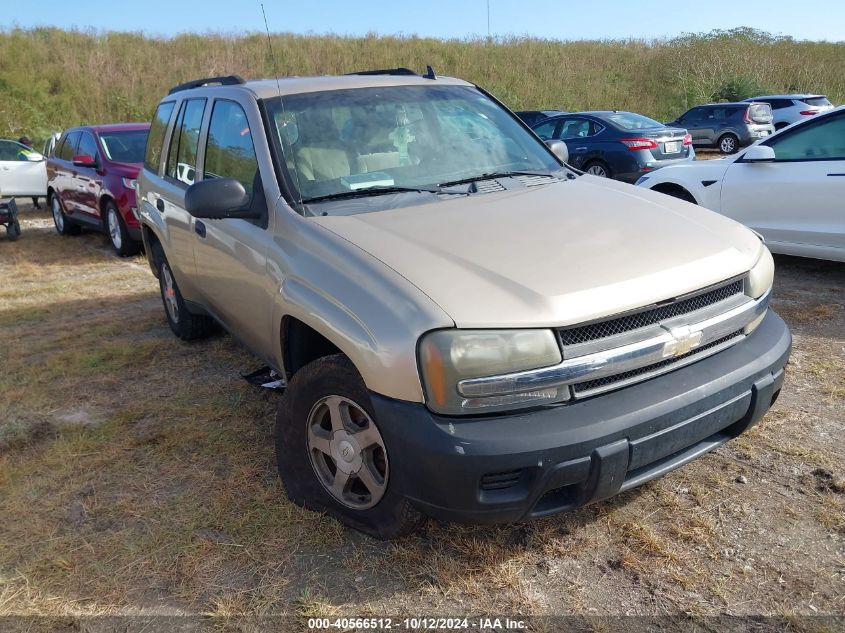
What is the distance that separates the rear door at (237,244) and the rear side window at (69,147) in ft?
23.8

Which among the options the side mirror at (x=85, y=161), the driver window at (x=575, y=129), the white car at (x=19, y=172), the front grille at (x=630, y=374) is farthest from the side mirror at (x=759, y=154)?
the white car at (x=19, y=172)

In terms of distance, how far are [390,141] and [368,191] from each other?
0.40 meters

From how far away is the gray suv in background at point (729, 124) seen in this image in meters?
18.5

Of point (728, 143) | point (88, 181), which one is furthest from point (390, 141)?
point (728, 143)

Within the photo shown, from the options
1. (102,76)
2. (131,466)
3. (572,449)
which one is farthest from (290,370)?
(102,76)

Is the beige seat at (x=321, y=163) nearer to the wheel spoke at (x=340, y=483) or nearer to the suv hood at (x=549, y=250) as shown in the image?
the suv hood at (x=549, y=250)

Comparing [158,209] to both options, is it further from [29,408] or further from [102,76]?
[102,76]

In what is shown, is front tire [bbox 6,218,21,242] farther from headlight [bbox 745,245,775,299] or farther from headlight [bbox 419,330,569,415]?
headlight [bbox 745,245,775,299]

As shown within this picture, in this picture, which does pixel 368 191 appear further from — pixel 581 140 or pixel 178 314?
pixel 581 140

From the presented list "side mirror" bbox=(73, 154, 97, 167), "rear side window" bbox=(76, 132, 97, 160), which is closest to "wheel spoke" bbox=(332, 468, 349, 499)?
"side mirror" bbox=(73, 154, 97, 167)

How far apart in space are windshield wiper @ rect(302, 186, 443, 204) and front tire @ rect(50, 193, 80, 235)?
29.7 ft

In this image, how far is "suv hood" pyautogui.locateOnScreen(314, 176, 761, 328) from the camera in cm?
235

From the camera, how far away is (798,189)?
599 cm

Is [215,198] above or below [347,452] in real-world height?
above
